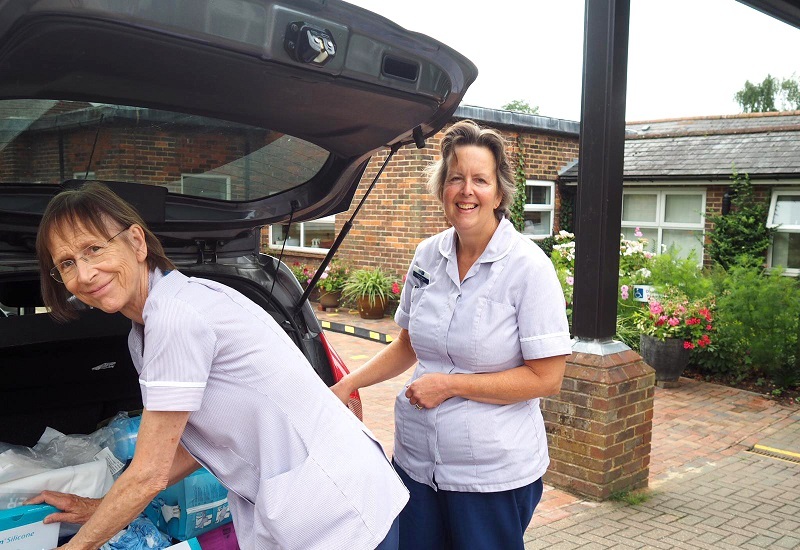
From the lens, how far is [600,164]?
4.61 meters

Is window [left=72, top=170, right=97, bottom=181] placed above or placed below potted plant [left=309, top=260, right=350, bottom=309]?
above

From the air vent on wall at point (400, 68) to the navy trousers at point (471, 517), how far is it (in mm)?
1285

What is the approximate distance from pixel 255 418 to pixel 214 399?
105mm

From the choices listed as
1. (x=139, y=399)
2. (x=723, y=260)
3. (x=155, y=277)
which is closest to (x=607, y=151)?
(x=139, y=399)

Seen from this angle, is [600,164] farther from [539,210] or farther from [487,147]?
[539,210]

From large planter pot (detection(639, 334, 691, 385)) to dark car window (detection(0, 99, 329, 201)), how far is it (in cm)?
633

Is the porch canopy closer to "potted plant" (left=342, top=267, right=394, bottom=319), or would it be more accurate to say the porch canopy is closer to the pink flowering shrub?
the pink flowering shrub

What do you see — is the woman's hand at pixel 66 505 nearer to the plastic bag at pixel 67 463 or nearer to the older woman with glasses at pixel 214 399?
the plastic bag at pixel 67 463

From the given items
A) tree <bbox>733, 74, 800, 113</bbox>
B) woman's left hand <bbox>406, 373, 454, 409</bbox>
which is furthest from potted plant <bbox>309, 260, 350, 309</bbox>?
tree <bbox>733, 74, 800, 113</bbox>

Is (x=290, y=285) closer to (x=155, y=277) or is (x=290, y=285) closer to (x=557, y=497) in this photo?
(x=155, y=277)

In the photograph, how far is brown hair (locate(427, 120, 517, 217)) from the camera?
94.5 inches

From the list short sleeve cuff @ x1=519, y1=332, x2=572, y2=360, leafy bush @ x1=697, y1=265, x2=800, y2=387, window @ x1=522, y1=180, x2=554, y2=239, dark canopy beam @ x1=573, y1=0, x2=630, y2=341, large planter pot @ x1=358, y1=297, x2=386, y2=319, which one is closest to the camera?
short sleeve cuff @ x1=519, y1=332, x2=572, y2=360

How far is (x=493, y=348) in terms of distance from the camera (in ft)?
7.63

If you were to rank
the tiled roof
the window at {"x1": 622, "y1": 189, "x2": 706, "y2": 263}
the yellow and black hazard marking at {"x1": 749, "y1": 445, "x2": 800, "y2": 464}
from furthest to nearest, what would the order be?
the window at {"x1": 622, "y1": 189, "x2": 706, "y2": 263}
the tiled roof
the yellow and black hazard marking at {"x1": 749, "y1": 445, "x2": 800, "y2": 464}
